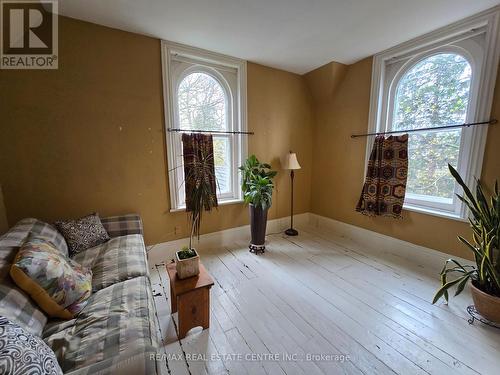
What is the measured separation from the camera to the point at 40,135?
198 centimetres

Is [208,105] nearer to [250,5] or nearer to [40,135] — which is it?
[250,5]

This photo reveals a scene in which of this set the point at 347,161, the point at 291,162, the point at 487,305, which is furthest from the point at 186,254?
the point at 347,161

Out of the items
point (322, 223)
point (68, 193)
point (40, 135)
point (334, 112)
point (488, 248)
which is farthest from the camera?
point (322, 223)

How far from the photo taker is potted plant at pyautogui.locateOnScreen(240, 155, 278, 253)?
9.09 ft

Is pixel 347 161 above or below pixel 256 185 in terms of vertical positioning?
above

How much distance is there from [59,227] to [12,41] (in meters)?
1.67

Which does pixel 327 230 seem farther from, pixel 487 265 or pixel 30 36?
pixel 30 36

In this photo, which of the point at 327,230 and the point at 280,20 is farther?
the point at 327,230

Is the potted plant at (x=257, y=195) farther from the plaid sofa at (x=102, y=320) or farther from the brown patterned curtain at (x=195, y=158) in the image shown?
the plaid sofa at (x=102, y=320)

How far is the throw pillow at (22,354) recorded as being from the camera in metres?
0.65

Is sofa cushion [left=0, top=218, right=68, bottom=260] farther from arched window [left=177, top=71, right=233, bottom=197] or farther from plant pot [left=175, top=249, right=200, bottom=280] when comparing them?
arched window [left=177, top=71, right=233, bottom=197]

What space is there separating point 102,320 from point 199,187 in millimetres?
1339

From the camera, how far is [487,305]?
5.38 ft

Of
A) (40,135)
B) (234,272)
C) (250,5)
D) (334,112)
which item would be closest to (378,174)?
(334,112)
